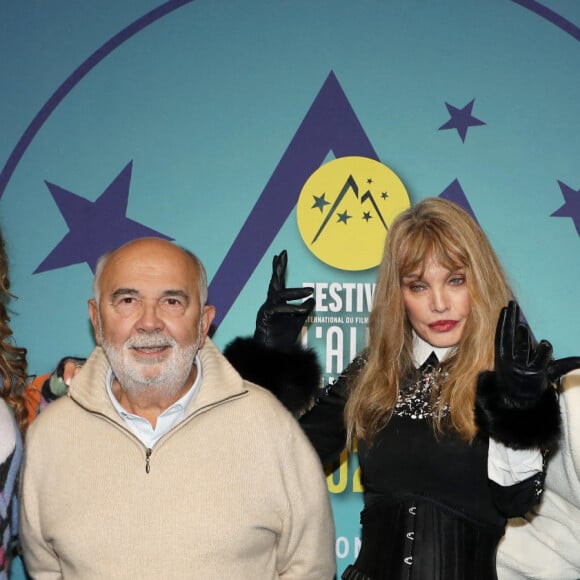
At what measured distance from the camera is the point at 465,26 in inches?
116

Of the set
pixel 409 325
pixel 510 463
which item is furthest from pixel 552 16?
pixel 510 463

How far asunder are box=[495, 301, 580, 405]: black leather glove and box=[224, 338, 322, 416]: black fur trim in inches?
27.5

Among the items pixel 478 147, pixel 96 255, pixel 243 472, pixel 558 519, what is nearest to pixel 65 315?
pixel 96 255

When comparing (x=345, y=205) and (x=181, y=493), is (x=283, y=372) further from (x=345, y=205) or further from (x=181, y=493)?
(x=345, y=205)


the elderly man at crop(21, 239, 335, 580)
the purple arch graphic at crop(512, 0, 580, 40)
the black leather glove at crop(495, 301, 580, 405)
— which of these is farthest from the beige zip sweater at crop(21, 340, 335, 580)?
the purple arch graphic at crop(512, 0, 580, 40)

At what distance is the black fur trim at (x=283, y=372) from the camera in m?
2.44

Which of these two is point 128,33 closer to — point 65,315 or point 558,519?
point 65,315

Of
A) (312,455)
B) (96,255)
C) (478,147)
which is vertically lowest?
(312,455)

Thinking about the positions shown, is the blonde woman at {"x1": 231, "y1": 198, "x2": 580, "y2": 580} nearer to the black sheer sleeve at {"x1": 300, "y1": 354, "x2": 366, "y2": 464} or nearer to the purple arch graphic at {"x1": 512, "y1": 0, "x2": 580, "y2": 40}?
the black sheer sleeve at {"x1": 300, "y1": 354, "x2": 366, "y2": 464}

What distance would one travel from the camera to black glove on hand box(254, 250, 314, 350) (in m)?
2.54

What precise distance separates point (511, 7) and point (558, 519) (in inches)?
68.3

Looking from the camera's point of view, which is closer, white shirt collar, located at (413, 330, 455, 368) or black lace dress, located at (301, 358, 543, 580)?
black lace dress, located at (301, 358, 543, 580)

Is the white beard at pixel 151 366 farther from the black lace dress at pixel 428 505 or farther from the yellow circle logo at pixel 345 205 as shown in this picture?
the yellow circle logo at pixel 345 205

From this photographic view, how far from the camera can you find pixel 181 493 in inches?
76.0
